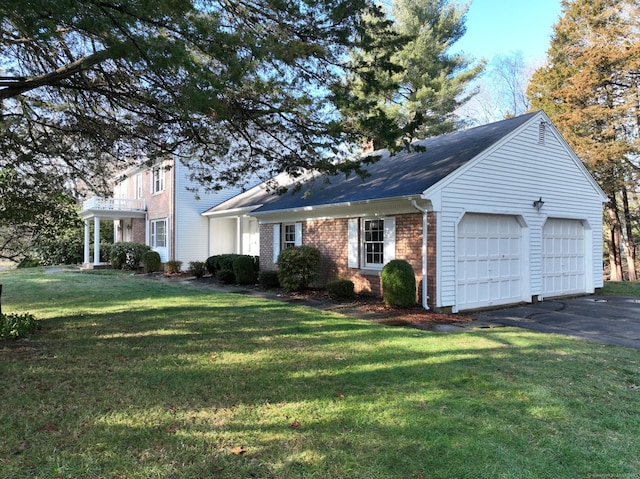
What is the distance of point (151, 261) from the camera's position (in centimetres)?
2155

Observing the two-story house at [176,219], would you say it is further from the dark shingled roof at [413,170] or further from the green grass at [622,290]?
the green grass at [622,290]

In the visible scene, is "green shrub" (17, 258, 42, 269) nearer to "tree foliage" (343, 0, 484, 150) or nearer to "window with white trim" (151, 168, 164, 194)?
"window with white trim" (151, 168, 164, 194)

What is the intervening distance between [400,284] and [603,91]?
16437 millimetres

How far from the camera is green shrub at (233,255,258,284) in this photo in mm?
15969

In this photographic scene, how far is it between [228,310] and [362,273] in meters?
4.01

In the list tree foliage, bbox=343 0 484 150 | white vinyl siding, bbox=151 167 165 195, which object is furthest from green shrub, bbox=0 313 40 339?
tree foliage, bbox=343 0 484 150

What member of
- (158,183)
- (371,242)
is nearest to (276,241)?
(371,242)

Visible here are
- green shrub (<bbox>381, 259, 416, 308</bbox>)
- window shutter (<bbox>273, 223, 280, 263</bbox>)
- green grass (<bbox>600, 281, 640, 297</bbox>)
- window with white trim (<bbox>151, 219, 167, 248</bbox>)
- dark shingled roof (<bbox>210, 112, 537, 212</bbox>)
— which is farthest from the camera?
window with white trim (<bbox>151, 219, 167, 248</bbox>)

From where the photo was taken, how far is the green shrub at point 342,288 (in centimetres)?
1178

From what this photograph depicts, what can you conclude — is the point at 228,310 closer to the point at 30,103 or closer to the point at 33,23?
the point at 30,103

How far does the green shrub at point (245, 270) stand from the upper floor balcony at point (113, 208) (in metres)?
11.4

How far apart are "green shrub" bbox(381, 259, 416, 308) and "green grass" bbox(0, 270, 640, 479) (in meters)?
2.31

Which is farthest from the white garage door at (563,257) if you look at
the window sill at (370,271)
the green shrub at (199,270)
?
the green shrub at (199,270)

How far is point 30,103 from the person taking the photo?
8453 mm
